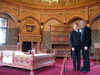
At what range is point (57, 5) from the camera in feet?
30.1

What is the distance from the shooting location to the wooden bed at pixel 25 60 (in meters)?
3.72

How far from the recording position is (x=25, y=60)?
3.87 metres

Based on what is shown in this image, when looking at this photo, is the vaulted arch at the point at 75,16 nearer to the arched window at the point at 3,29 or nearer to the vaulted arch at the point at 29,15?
the vaulted arch at the point at 29,15

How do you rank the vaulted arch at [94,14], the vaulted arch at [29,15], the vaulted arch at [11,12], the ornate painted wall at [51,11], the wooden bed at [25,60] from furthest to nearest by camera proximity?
the vaulted arch at [29,15] → the ornate painted wall at [51,11] → the vaulted arch at [94,14] → the vaulted arch at [11,12] → the wooden bed at [25,60]

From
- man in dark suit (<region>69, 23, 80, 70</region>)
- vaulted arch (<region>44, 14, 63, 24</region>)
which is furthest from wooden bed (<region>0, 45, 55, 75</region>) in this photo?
vaulted arch (<region>44, 14, 63, 24</region>)

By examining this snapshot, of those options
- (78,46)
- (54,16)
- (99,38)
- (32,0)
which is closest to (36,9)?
(32,0)

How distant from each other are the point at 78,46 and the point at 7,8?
6139 millimetres

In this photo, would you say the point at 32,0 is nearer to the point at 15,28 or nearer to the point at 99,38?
the point at 15,28

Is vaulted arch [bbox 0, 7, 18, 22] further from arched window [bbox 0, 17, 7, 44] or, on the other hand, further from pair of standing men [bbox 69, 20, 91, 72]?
pair of standing men [bbox 69, 20, 91, 72]

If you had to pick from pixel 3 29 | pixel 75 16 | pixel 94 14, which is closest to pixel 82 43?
pixel 94 14

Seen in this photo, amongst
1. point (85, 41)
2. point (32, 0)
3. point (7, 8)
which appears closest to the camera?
point (85, 41)

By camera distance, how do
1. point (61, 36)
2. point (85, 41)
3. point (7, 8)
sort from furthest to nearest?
1. point (61, 36)
2. point (7, 8)
3. point (85, 41)

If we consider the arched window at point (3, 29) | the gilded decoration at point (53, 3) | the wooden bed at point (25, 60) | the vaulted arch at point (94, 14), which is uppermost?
the gilded decoration at point (53, 3)

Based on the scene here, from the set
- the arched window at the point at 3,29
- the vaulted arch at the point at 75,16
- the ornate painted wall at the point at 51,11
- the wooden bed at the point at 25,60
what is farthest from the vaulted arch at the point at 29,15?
the wooden bed at the point at 25,60
